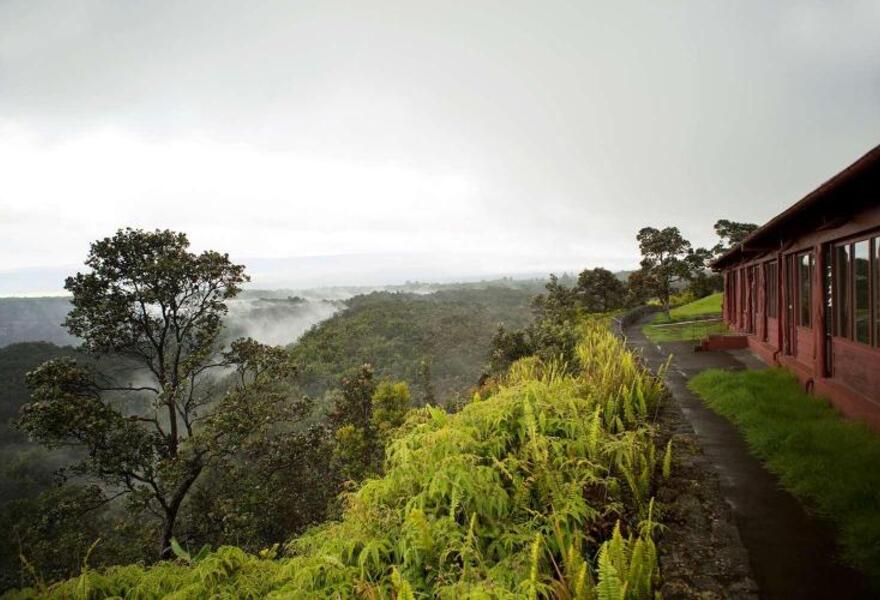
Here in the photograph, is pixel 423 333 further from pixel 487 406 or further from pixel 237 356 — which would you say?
pixel 487 406

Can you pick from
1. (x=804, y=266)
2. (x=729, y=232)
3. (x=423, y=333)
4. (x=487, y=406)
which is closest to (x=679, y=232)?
(x=729, y=232)

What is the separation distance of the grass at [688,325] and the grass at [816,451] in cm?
1054

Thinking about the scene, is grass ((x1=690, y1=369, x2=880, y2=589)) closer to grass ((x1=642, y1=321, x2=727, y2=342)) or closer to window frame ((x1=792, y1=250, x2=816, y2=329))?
window frame ((x1=792, y1=250, x2=816, y2=329))

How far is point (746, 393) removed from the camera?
784cm

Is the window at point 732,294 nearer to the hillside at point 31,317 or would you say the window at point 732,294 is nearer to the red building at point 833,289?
the red building at point 833,289

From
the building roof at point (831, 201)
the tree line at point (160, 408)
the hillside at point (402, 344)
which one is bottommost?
the hillside at point (402, 344)

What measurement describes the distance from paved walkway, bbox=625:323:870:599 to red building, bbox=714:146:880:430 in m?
2.19

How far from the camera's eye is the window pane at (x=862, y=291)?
6648 mm

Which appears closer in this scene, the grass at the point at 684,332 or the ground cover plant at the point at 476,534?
the ground cover plant at the point at 476,534

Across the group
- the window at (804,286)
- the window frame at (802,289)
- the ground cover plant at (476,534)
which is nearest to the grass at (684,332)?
the window frame at (802,289)

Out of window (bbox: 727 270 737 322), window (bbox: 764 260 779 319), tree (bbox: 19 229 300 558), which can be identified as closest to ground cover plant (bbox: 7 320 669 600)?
tree (bbox: 19 229 300 558)

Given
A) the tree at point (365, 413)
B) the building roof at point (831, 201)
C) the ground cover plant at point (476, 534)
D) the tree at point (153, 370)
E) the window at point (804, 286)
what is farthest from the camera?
the tree at point (365, 413)

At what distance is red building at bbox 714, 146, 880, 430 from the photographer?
20.5 ft

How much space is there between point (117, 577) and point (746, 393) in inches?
355
